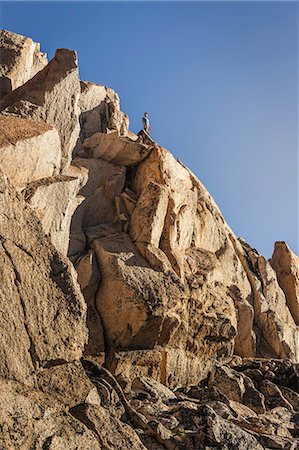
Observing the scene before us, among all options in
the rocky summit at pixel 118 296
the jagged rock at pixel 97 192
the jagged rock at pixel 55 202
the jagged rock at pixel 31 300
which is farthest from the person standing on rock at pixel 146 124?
the jagged rock at pixel 31 300

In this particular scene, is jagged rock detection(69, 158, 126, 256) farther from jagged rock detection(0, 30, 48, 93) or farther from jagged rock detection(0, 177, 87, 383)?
jagged rock detection(0, 177, 87, 383)

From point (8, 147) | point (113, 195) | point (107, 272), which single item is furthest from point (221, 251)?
point (8, 147)

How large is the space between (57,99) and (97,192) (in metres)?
7.75

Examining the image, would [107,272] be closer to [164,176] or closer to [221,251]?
[164,176]

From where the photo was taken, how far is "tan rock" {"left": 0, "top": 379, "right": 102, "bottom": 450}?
9.44m

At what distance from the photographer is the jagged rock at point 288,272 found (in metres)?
46.4

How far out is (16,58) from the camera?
36.0 metres

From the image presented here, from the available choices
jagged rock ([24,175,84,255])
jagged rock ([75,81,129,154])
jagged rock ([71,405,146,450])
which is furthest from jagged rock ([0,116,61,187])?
jagged rock ([75,81,129,154])

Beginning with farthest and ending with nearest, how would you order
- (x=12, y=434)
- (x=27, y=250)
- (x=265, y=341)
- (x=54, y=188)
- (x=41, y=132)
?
(x=265, y=341), (x=54, y=188), (x=41, y=132), (x=27, y=250), (x=12, y=434)

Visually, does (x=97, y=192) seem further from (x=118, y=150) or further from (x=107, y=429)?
(x=107, y=429)

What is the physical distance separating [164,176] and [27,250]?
21874mm

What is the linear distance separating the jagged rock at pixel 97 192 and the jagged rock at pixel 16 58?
8126 mm

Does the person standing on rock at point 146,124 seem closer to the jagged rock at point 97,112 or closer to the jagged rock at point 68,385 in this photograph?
the jagged rock at point 97,112

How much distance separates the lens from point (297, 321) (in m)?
45.2
